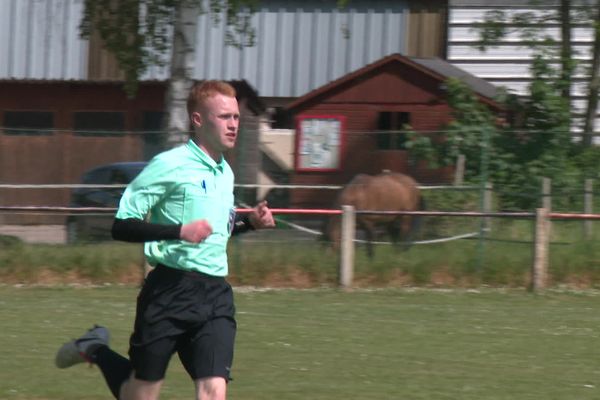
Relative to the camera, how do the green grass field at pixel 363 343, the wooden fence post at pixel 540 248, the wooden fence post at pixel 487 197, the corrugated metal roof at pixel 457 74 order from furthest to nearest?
1. the corrugated metal roof at pixel 457 74
2. the wooden fence post at pixel 487 197
3. the wooden fence post at pixel 540 248
4. the green grass field at pixel 363 343

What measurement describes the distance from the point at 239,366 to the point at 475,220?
6.99m

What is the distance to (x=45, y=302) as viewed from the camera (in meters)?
13.9

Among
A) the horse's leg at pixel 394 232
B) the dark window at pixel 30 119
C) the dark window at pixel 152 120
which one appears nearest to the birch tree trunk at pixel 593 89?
the horse's leg at pixel 394 232

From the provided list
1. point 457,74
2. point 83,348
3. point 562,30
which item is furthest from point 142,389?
point 457,74

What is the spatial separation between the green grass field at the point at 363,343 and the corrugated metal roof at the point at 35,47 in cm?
1742

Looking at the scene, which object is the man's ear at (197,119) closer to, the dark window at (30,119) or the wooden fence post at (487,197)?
the wooden fence post at (487,197)

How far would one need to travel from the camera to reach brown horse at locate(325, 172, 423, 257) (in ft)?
51.7

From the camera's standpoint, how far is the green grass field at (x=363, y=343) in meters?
8.72

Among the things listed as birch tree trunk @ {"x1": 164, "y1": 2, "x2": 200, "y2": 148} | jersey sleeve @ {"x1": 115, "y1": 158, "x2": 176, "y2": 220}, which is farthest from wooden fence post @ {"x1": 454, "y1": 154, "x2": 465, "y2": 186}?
jersey sleeve @ {"x1": 115, "y1": 158, "x2": 176, "y2": 220}

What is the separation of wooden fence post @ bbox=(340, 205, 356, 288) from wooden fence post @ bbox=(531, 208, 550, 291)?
2078 millimetres

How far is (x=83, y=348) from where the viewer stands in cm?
659


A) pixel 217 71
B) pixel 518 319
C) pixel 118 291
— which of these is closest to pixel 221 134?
pixel 518 319

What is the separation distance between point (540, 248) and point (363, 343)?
4.71 m

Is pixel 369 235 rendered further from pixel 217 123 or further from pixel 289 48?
pixel 289 48
